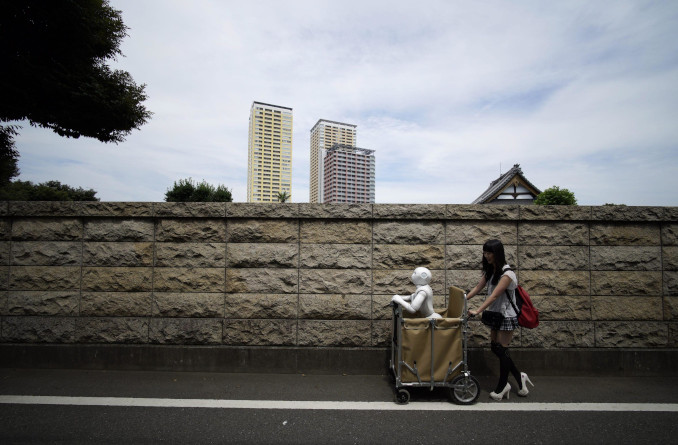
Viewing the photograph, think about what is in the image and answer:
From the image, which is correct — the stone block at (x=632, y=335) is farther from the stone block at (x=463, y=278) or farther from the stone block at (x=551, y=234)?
the stone block at (x=463, y=278)

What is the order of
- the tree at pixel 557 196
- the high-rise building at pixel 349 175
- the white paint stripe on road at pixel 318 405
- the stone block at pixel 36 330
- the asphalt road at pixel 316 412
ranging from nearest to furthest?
the asphalt road at pixel 316 412 → the white paint stripe on road at pixel 318 405 → the stone block at pixel 36 330 → the tree at pixel 557 196 → the high-rise building at pixel 349 175

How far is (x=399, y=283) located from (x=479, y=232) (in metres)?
1.40

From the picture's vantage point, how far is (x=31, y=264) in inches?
206

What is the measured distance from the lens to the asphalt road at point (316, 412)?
3.29 m

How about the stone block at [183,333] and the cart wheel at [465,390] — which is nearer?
the cart wheel at [465,390]

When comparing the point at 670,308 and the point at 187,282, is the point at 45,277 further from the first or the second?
the point at 670,308

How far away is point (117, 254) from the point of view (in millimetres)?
5250

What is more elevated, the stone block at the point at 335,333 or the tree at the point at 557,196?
the tree at the point at 557,196

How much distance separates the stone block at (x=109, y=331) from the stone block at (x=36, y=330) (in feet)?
0.45

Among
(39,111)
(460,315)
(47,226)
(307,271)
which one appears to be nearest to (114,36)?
(39,111)

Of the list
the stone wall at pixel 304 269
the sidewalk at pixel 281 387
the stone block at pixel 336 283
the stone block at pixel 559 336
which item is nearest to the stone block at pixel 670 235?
the stone wall at pixel 304 269

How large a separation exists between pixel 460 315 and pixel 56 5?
10.7 metres

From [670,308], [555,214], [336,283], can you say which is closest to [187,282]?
[336,283]

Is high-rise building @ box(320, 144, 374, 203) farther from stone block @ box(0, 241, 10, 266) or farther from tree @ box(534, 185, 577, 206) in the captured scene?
stone block @ box(0, 241, 10, 266)
